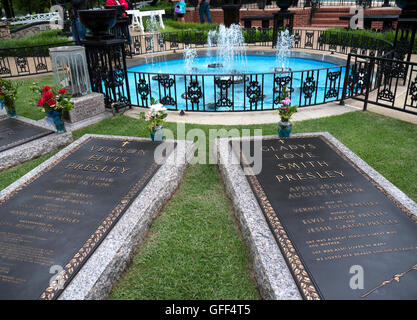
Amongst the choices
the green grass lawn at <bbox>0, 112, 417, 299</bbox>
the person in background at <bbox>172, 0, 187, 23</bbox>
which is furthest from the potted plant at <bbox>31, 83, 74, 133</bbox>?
the person in background at <bbox>172, 0, 187, 23</bbox>

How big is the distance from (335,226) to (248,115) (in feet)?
16.6

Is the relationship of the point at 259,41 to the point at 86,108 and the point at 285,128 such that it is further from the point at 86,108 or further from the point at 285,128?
the point at 285,128

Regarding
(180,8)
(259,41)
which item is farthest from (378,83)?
(180,8)

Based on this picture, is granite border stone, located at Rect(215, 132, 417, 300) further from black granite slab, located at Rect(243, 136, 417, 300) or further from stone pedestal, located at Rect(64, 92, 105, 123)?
stone pedestal, located at Rect(64, 92, 105, 123)

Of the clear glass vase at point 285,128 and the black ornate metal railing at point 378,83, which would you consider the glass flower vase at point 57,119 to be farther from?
the black ornate metal railing at point 378,83

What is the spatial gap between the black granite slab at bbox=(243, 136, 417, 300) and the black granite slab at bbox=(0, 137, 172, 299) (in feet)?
6.31

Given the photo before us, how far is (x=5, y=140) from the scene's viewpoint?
20.8ft

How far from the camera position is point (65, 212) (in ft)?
13.5

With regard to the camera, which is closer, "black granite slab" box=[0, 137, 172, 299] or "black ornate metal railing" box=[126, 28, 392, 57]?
"black granite slab" box=[0, 137, 172, 299]

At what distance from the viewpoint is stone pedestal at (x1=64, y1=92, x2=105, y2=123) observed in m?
7.66

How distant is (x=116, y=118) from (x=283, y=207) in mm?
5464

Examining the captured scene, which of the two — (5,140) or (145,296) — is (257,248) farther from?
(5,140)

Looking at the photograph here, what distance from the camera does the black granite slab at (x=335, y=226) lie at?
3.03 meters

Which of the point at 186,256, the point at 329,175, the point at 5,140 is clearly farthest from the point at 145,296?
the point at 5,140
